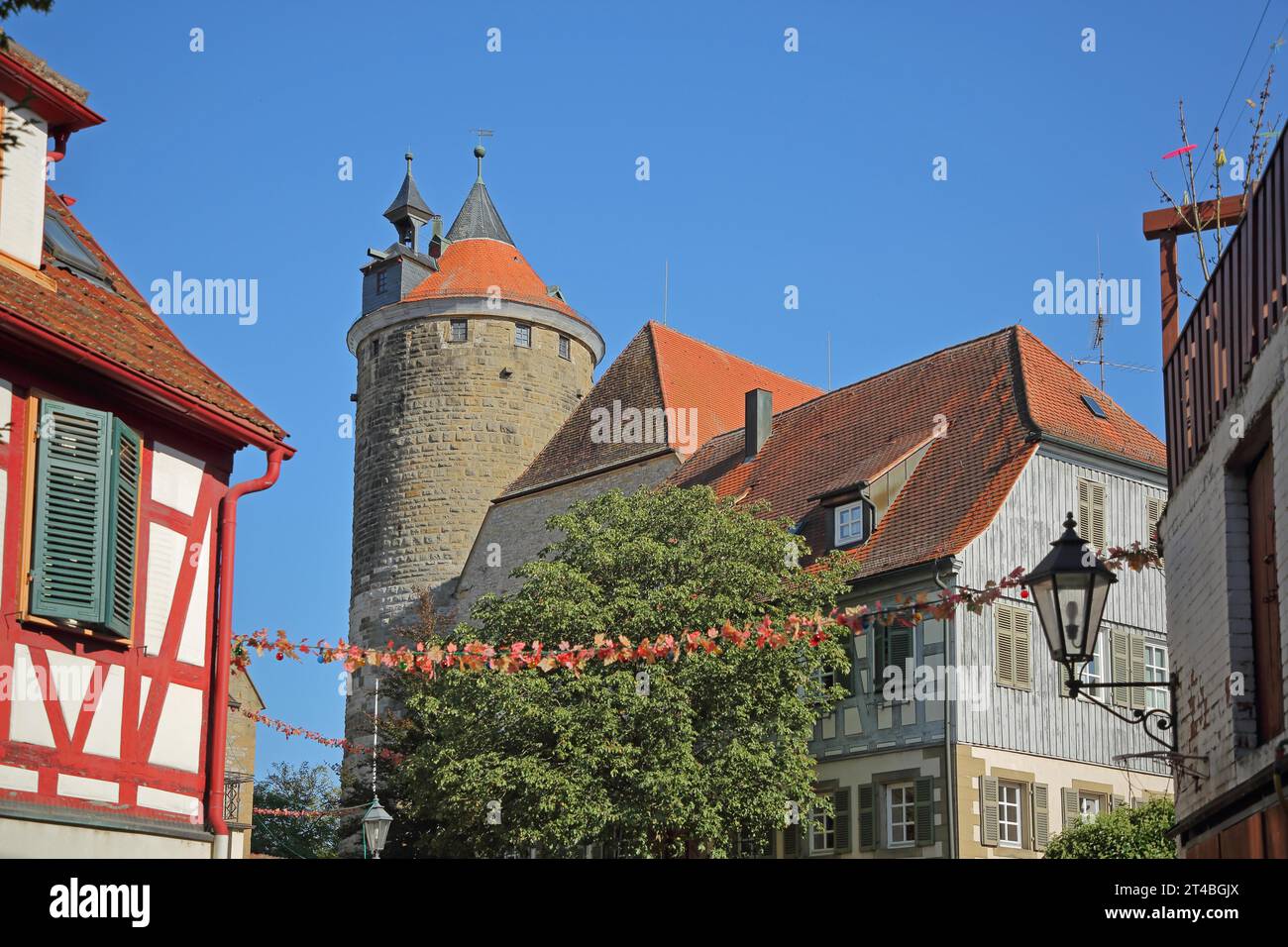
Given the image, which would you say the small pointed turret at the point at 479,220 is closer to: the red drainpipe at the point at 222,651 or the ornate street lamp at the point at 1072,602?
the red drainpipe at the point at 222,651

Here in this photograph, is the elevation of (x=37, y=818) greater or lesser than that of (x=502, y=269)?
lesser

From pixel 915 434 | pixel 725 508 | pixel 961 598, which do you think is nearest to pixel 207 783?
pixel 961 598

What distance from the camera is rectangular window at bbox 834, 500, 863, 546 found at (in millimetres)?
32000

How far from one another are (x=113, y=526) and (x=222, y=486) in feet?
5.60

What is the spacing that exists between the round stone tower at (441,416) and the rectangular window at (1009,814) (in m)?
19.6

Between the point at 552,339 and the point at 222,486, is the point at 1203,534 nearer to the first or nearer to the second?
the point at 222,486

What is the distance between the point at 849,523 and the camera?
32.2m

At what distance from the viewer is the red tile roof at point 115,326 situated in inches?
542

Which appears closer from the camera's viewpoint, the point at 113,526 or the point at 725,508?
the point at 113,526

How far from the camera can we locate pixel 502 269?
1978 inches

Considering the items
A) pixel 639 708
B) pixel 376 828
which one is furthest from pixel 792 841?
pixel 376 828
